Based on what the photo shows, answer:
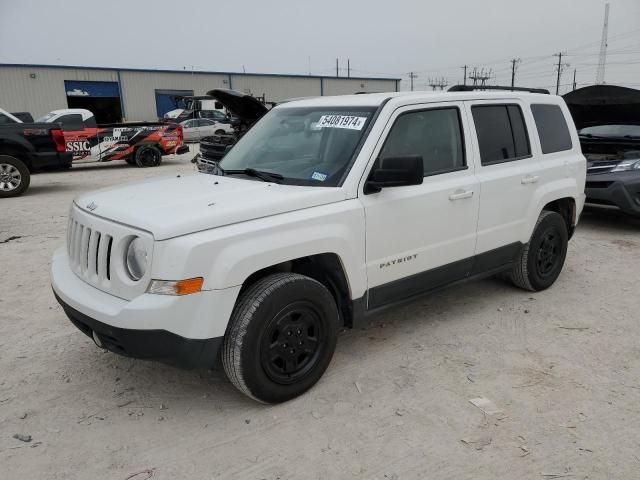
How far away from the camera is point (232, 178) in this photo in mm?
3682

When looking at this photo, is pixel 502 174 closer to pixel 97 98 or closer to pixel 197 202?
pixel 197 202

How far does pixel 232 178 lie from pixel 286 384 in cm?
148

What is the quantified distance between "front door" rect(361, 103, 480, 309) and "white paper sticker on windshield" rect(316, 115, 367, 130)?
208mm

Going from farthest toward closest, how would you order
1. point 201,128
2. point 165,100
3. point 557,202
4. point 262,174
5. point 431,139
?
1. point 165,100
2. point 201,128
3. point 557,202
4. point 431,139
5. point 262,174

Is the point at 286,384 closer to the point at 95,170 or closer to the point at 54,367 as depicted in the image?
the point at 54,367

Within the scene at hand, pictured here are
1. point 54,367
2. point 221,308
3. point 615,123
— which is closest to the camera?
point 221,308

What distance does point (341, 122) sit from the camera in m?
3.63

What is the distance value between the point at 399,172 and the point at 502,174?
4.77ft

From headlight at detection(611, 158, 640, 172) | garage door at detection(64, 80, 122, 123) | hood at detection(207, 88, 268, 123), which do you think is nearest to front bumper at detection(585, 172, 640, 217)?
headlight at detection(611, 158, 640, 172)

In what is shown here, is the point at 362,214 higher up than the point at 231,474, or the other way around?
the point at 362,214

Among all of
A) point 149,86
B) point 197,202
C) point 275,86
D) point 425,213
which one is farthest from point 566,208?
point 275,86

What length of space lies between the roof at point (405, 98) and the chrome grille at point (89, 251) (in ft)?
6.27

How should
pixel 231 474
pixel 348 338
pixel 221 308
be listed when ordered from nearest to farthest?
pixel 231 474, pixel 221 308, pixel 348 338

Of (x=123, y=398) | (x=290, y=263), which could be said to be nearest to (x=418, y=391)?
(x=290, y=263)
